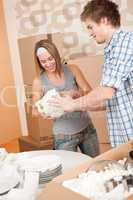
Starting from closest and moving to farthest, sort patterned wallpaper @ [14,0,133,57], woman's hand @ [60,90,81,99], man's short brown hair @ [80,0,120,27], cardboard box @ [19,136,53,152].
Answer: man's short brown hair @ [80,0,120,27] < woman's hand @ [60,90,81,99] < patterned wallpaper @ [14,0,133,57] < cardboard box @ [19,136,53,152]

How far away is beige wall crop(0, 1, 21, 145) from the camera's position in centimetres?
421

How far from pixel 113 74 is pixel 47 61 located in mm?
733

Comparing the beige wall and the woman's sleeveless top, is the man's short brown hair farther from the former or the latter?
the beige wall

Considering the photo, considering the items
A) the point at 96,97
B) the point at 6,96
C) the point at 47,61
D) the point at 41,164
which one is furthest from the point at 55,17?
the point at 6,96

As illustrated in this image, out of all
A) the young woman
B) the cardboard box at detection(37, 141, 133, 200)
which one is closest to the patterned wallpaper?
the young woman

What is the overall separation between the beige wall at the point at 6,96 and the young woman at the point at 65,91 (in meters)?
2.09

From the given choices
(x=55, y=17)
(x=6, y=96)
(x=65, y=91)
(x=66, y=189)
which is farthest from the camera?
(x=6, y=96)

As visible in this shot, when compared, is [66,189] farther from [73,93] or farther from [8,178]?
[73,93]

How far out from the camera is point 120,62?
157cm

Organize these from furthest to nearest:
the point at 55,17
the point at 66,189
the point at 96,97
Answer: the point at 55,17 → the point at 96,97 → the point at 66,189

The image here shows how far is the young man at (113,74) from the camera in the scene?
1.58 metres

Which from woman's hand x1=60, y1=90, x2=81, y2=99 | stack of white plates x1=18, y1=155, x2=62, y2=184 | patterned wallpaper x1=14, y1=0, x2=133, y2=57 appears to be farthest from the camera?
patterned wallpaper x1=14, y1=0, x2=133, y2=57

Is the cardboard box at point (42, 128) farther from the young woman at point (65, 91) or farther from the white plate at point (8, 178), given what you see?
the white plate at point (8, 178)

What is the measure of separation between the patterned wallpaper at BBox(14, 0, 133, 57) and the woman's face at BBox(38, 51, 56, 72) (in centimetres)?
27
